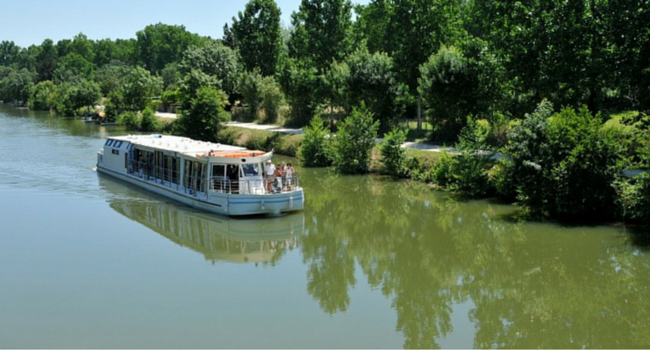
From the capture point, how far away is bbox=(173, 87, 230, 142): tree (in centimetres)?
4630

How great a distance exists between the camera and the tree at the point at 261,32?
65.1 meters

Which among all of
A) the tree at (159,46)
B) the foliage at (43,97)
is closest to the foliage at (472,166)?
the foliage at (43,97)

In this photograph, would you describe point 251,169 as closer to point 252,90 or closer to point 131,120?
point 252,90

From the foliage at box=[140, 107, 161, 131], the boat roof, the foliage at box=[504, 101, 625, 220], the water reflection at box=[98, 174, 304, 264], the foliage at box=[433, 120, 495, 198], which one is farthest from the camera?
the foliage at box=[140, 107, 161, 131]

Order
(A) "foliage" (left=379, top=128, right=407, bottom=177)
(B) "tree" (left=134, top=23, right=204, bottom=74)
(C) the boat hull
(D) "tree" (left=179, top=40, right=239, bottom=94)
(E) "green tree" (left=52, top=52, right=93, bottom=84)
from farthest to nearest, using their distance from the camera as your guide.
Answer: (B) "tree" (left=134, top=23, right=204, bottom=74) < (E) "green tree" (left=52, top=52, right=93, bottom=84) < (D) "tree" (left=179, top=40, right=239, bottom=94) < (A) "foliage" (left=379, top=128, right=407, bottom=177) < (C) the boat hull

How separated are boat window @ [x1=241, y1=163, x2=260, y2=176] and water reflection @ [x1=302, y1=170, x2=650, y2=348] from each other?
9.28 ft

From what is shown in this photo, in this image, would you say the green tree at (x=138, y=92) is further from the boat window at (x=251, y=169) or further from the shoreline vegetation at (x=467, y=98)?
the boat window at (x=251, y=169)

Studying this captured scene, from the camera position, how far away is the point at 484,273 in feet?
59.7

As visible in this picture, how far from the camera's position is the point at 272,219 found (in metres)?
24.5

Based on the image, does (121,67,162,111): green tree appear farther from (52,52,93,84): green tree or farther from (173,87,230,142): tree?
(52,52,93,84): green tree

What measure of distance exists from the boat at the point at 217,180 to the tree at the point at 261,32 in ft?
118

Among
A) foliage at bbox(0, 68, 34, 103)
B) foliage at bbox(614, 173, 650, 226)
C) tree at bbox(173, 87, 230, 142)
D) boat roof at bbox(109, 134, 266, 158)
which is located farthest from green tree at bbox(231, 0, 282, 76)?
foliage at bbox(0, 68, 34, 103)

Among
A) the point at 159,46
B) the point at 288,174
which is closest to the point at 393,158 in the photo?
the point at 288,174

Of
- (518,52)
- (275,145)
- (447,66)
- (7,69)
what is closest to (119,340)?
(518,52)
